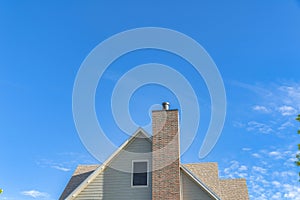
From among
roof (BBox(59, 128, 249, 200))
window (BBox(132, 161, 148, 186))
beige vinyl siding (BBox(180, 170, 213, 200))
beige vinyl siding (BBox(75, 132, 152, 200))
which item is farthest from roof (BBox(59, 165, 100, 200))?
beige vinyl siding (BBox(180, 170, 213, 200))

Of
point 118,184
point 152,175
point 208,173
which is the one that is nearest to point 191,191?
point 152,175

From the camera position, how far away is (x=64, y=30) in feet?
50.2

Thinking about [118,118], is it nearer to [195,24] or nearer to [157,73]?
[157,73]

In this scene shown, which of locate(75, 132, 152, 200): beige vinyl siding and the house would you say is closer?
the house

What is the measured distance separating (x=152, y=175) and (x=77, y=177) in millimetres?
4450

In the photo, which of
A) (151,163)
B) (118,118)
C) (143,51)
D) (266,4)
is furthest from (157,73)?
(266,4)

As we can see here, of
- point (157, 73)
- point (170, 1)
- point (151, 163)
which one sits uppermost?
point (170, 1)

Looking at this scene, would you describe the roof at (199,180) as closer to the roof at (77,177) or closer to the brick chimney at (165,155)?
the roof at (77,177)

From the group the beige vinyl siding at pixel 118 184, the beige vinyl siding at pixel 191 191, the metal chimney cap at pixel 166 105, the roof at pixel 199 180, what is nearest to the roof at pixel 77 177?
the roof at pixel 199 180

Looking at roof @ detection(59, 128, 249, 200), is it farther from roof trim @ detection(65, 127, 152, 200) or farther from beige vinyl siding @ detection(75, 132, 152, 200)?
beige vinyl siding @ detection(75, 132, 152, 200)

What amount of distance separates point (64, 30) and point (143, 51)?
→ 11.6ft

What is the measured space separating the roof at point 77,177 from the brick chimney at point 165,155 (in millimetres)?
3772

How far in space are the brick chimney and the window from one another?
18.8 inches

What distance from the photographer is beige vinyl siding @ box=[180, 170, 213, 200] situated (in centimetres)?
1452
